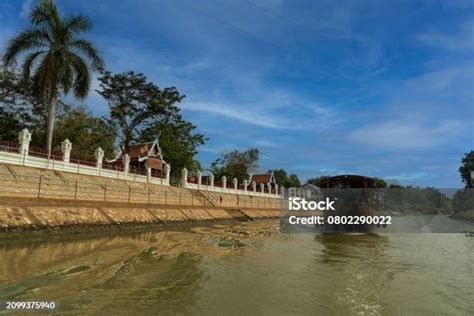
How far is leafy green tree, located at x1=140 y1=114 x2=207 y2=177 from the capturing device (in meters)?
43.7

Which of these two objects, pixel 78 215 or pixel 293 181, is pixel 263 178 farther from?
pixel 78 215

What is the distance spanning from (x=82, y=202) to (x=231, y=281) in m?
15.7

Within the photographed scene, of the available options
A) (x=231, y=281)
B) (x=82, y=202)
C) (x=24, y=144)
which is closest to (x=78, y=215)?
(x=82, y=202)

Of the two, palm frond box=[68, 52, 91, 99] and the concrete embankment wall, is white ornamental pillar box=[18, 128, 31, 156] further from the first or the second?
palm frond box=[68, 52, 91, 99]

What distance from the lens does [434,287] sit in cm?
795

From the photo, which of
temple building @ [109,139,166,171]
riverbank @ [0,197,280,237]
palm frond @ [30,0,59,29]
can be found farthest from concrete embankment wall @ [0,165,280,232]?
palm frond @ [30,0,59,29]

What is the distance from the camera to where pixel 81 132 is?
35.1 metres

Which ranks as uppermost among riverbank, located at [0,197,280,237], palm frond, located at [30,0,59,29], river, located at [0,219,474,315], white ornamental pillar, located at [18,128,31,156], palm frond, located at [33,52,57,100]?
palm frond, located at [30,0,59,29]

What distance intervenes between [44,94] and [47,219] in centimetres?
1165

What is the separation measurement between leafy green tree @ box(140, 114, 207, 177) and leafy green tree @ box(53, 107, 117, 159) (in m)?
6.95

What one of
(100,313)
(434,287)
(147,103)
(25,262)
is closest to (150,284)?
(100,313)

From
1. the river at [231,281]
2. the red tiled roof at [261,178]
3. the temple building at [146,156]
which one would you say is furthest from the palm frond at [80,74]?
the red tiled roof at [261,178]

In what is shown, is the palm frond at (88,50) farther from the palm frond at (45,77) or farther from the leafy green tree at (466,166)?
the leafy green tree at (466,166)

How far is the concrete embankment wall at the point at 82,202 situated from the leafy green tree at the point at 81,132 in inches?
326
